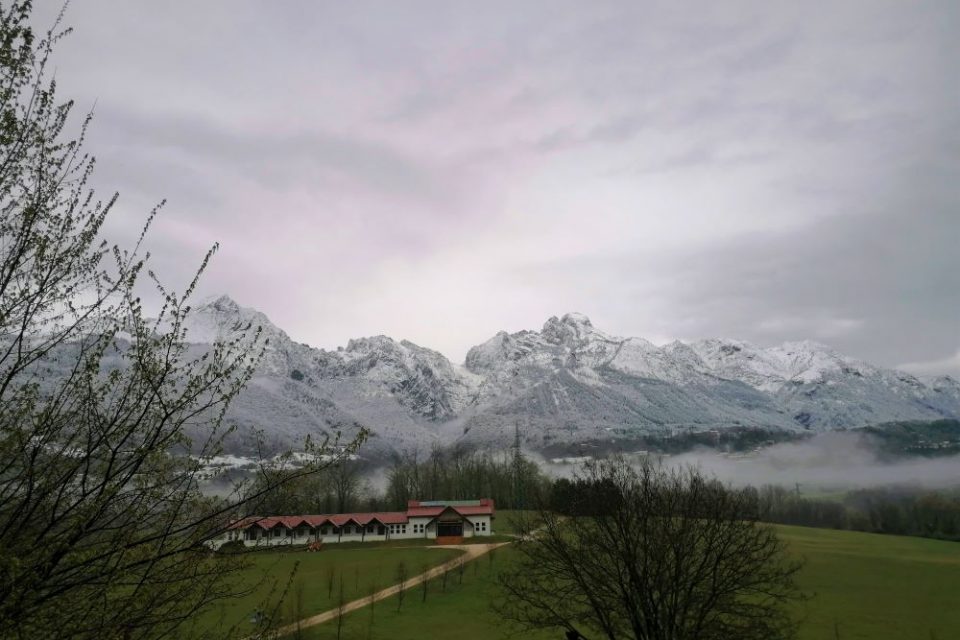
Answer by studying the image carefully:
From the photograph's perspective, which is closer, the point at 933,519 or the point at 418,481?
the point at 933,519

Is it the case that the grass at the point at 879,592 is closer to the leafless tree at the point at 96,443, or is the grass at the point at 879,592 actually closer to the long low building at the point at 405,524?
the leafless tree at the point at 96,443

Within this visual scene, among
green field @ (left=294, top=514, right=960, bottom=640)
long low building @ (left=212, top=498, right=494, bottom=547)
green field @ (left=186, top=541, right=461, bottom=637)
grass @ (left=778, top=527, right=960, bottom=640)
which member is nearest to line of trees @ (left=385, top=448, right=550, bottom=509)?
long low building @ (left=212, top=498, right=494, bottom=547)

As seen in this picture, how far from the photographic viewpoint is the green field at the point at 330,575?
43.3 meters

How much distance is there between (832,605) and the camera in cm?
4441

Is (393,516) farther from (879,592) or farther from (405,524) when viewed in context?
(879,592)

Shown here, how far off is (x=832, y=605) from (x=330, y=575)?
137 feet

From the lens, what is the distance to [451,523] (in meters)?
83.2

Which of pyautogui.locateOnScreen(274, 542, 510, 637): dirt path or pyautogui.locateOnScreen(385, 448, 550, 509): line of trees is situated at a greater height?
pyautogui.locateOnScreen(385, 448, 550, 509): line of trees

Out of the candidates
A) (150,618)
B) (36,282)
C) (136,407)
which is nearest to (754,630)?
(150,618)

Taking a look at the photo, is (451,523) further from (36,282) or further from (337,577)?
(36,282)

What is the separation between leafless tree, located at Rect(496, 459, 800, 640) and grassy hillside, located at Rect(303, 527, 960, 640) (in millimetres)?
7853

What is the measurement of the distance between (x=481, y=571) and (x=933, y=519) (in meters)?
108

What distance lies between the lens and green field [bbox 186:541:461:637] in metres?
43.3

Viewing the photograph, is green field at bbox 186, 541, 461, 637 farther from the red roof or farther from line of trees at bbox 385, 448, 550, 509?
line of trees at bbox 385, 448, 550, 509
